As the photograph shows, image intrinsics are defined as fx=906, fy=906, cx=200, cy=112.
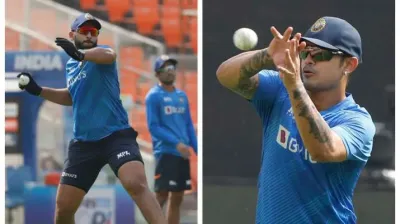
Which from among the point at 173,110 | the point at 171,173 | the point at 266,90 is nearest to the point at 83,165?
the point at 171,173

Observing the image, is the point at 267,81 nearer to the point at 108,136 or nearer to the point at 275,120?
the point at 275,120

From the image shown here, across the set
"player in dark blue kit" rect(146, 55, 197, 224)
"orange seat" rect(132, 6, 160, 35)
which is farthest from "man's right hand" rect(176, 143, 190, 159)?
"orange seat" rect(132, 6, 160, 35)

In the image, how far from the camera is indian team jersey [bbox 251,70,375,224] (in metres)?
3.23

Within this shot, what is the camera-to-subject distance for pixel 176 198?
891 cm

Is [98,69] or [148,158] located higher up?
[98,69]

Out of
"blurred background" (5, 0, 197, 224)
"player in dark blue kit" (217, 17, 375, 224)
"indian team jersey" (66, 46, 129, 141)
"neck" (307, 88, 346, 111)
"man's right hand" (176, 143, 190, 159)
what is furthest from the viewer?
"blurred background" (5, 0, 197, 224)

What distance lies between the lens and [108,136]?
6.46 meters

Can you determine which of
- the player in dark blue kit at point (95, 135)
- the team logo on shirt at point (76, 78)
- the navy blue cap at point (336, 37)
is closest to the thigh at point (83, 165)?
the player in dark blue kit at point (95, 135)

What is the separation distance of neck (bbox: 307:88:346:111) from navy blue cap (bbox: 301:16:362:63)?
156mm

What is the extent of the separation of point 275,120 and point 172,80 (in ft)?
18.7

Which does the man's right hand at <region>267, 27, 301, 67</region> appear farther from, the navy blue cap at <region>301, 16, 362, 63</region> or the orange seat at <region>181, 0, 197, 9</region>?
the orange seat at <region>181, 0, 197, 9</region>

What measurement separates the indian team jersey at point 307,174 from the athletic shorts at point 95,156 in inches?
120

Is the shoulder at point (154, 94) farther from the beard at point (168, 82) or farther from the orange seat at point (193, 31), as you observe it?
the orange seat at point (193, 31)

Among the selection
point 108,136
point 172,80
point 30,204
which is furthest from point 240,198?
point 108,136
